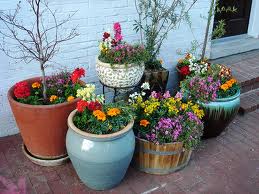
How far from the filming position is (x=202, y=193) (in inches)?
116

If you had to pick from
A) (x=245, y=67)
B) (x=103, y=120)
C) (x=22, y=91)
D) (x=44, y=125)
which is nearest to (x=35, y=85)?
(x=22, y=91)

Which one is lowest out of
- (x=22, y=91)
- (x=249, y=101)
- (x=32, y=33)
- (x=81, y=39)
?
(x=249, y=101)

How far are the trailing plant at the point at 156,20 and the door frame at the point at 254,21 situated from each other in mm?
1595

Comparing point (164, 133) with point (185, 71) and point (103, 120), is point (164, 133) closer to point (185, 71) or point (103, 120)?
point (103, 120)

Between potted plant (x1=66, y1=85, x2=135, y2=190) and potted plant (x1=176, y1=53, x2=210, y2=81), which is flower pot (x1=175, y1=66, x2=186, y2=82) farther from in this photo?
potted plant (x1=66, y1=85, x2=135, y2=190)

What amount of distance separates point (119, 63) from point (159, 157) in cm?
90

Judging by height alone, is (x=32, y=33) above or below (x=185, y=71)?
above

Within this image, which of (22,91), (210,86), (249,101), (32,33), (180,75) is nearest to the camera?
(22,91)

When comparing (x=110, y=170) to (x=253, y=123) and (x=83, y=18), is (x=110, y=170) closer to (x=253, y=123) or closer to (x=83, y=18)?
(x=83, y=18)

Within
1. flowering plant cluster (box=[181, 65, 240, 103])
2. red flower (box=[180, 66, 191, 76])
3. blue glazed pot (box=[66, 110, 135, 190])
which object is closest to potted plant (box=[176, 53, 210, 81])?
red flower (box=[180, 66, 191, 76])

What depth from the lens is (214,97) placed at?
338 cm

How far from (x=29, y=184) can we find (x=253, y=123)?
2.54 m

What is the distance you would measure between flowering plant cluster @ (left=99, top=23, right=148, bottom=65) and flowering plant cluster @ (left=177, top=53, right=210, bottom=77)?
2.80 feet

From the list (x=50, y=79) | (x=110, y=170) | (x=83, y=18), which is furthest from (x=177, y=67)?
(x=110, y=170)
